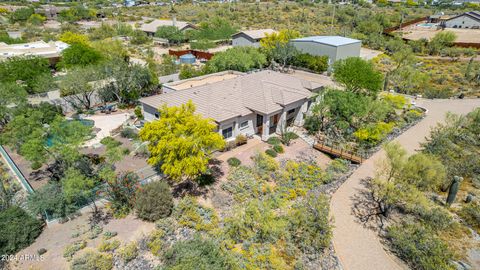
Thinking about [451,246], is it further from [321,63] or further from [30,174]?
[321,63]

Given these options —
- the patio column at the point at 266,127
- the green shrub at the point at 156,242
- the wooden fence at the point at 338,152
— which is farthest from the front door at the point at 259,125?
the green shrub at the point at 156,242

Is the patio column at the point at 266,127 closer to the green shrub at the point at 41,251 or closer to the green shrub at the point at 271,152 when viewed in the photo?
the green shrub at the point at 271,152

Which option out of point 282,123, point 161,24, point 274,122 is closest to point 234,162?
point 274,122

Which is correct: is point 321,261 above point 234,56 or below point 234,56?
below

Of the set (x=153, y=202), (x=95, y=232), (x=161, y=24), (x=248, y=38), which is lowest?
(x=95, y=232)

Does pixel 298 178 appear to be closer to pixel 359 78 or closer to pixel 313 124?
pixel 313 124

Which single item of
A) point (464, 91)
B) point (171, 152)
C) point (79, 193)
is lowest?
point (464, 91)

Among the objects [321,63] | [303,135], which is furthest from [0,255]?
[321,63]
